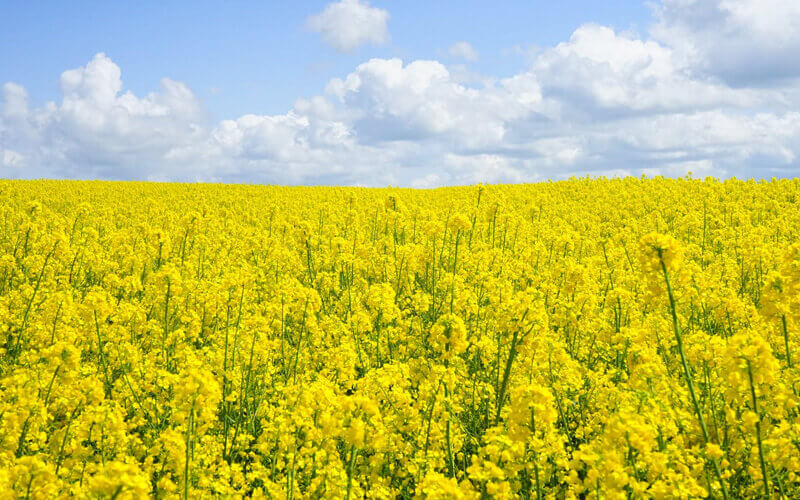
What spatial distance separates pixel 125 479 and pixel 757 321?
6.55 meters

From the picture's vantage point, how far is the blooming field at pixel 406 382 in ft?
10.8

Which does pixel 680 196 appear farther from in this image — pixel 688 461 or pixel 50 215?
pixel 50 215

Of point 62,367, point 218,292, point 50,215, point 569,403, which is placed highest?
point 50,215

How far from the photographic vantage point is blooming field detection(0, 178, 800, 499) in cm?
330

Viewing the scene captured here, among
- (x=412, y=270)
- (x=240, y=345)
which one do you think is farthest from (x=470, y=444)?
(x=412, y=270)

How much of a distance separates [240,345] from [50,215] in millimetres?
11537

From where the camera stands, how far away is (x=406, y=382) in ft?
14.1

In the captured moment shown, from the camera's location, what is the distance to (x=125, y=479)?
236 cm

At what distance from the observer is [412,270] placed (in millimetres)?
9078

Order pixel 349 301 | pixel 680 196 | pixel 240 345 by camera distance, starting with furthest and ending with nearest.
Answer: pixel 680 196 → pixel 349 301 → pixel 240 345

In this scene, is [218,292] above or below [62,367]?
above

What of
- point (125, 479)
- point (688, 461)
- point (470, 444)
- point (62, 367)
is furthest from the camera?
point (470, 444)

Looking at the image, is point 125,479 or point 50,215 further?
point 50,215

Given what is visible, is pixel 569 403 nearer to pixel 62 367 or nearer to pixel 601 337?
pixel 601 337
